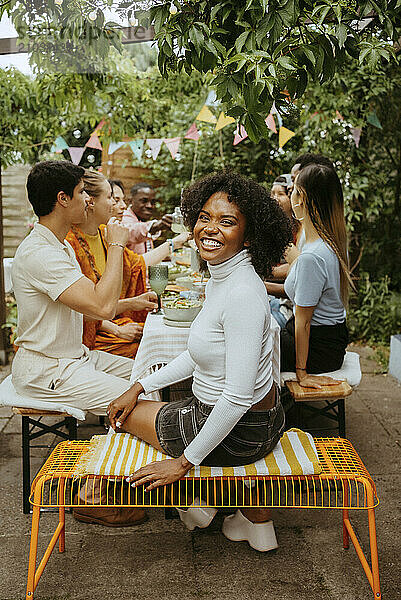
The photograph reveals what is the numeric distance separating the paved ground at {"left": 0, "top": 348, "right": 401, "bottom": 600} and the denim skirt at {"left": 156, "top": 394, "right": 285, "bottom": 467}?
1.51 ft

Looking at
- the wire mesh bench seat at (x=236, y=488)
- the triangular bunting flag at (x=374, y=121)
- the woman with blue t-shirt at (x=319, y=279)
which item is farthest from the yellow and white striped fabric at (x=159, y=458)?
the triangular bunting flag at (x=374, y=121)

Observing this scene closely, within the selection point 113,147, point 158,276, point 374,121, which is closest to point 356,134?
point 374,121

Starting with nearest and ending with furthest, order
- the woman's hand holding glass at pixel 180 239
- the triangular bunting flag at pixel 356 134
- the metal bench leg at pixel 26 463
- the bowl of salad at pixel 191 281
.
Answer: the metal bench leg at pixel 26 463 < the bowl of salad at pixel 191 281 < the woman's hand holding glass at pixel 180 239 < the triangular bunting flag at pixel 356 134

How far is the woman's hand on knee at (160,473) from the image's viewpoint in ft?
6.26

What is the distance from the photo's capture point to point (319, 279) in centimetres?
277

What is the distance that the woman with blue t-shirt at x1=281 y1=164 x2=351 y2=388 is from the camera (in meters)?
2.77

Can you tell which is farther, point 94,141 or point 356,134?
point 94,141

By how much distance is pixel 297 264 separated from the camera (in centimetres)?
281

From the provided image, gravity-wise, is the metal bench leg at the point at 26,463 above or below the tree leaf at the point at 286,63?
below

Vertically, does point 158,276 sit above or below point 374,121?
below

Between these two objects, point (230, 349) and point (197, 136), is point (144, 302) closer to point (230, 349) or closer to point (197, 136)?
point (230, 349)

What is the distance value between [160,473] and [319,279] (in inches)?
46.8

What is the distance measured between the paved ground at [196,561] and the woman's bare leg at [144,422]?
47 cm

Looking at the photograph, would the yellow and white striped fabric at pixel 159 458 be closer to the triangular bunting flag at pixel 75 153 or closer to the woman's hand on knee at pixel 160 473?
the woman's hand on knee at pixel 160 473
